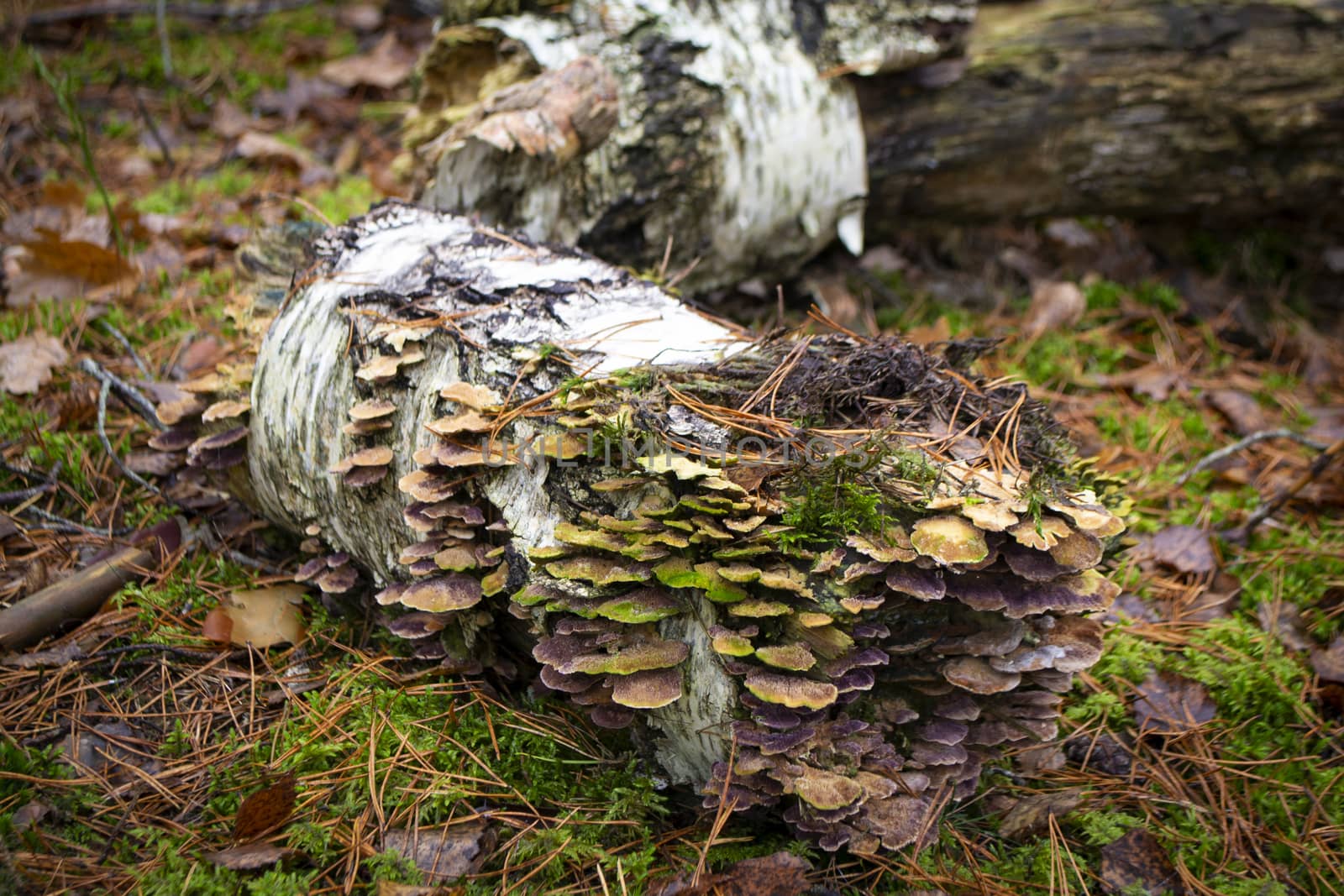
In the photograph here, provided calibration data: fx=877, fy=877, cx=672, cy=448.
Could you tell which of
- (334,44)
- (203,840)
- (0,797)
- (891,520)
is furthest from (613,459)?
(334,44)

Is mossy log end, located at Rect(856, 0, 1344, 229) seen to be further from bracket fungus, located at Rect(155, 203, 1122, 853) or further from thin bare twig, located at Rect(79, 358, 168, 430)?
thin bare twig, located at Rect(79, 358, 168, 430)

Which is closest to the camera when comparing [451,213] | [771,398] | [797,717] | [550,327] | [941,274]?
[797,717]

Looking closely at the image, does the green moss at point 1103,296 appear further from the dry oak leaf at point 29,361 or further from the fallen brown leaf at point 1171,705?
the dry oak leaf at point 29,361

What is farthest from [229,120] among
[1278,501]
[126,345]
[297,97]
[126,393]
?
[1278,501]

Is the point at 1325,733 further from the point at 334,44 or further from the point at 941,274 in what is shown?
the point at 334,44

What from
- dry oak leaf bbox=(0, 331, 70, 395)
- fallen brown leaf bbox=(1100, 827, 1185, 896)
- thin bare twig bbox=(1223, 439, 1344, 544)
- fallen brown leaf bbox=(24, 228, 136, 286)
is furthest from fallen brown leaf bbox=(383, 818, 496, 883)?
fallen brown leaf bbox=(24, 228, 136, 286)

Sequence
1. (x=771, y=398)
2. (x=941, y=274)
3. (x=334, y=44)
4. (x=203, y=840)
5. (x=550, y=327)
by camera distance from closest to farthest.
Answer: (x=203, y=840)
(x=771, y=398)
(x=550, y=327)
(x=941, y=274)
(x=334, y=44)

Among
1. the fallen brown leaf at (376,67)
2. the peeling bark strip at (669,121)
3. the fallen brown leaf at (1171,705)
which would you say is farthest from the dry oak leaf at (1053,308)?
the fallen brown leaf at (376,67)
